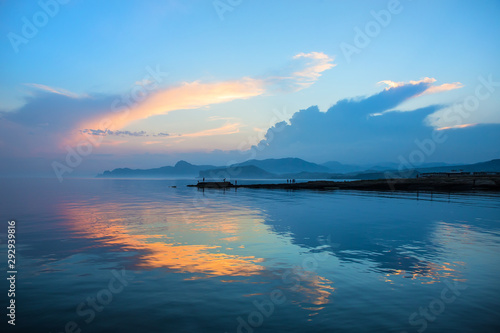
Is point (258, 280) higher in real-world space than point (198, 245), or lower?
higher

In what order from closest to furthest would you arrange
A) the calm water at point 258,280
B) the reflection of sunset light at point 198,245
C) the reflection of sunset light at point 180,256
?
the calm water at point 258,280, the reflection of sunset light at point 198,245, the reflection of sunset light at point 180,256

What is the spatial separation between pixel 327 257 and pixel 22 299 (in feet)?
48.1

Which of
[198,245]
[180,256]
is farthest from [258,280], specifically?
[198,245]

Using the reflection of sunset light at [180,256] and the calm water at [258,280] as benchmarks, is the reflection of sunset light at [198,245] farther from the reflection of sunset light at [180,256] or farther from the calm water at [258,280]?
the calm water at [258,280]

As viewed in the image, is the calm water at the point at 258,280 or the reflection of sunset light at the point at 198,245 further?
the reflection of sunset light at the point at 198,245

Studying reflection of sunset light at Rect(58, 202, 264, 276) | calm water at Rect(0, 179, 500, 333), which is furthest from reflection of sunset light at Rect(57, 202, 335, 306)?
calm water at Rect(0, 179, 500, 333)

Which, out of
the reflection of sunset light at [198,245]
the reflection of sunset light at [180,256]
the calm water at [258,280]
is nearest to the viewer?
the calm water at [258,280]

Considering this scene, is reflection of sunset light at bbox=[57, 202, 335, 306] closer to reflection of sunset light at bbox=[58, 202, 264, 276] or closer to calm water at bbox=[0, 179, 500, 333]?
reflection of sunset light at bbox=[58, 202, 264, 276]

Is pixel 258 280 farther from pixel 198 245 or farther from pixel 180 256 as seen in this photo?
pixel 198 245

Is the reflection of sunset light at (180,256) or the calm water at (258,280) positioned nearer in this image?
the calm water at (258,280)

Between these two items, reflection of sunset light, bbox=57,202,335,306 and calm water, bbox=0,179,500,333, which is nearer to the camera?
calm water, bbox=0,179,500,333

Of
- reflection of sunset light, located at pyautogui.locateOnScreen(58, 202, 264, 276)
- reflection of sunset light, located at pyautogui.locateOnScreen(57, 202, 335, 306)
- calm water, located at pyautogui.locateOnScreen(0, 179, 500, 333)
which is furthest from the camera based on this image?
reflection of sunset light, located at pyautogui.locateOnScreen(58, 202, 264, 276)

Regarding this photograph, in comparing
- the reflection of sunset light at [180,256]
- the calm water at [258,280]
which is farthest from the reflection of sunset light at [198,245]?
the calm water at [258,280]

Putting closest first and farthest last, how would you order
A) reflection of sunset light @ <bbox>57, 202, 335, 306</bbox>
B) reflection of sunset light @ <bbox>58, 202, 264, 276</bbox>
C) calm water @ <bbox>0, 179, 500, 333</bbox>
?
1. calm water @ <bbox>0, 179, 500, 333</bbox>
2. reflection of sunset light @ <bbox>57, 202, 335, 306</bbox>
3. reflection of sunset light @ <bbox>58, 202, 264, 276</bbox>
